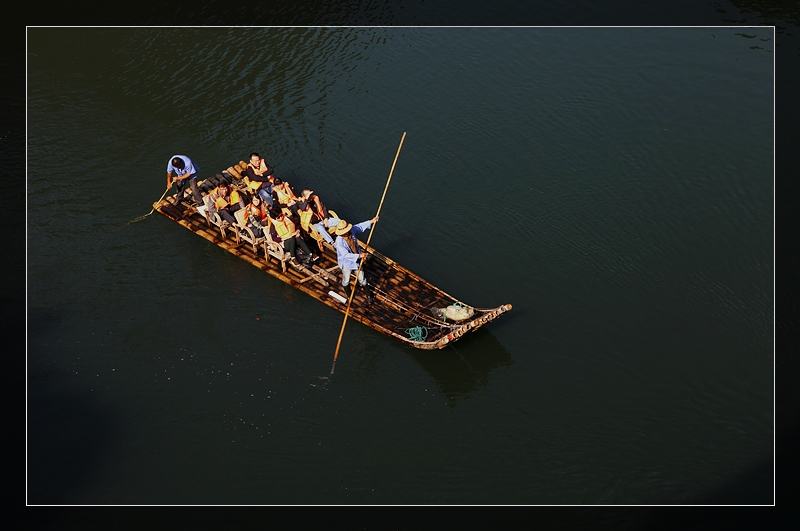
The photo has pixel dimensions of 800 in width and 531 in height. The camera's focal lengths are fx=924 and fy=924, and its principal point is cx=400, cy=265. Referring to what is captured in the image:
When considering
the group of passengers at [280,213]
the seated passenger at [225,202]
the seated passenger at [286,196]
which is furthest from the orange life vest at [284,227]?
the seated passenger at [225,202]

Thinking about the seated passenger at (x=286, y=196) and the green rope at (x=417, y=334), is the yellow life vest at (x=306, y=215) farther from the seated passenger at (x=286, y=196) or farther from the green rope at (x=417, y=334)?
the green rope at (x=417, y=334)

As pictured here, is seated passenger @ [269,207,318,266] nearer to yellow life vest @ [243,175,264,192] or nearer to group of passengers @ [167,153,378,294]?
group of passengers @ [167,153,378,294]

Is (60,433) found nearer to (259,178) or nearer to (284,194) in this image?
(284,194)

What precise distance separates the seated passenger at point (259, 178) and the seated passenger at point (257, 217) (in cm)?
84

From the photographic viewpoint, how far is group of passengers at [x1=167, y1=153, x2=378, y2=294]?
21.3m

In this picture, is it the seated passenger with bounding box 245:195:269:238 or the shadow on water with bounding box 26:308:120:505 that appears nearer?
the shadow on water with bounding box 26:308:120:505

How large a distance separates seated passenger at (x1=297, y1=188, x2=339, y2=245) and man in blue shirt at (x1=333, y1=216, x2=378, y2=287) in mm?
630

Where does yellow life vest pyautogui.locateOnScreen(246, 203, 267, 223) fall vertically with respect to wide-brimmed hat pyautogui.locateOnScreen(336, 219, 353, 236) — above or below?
above

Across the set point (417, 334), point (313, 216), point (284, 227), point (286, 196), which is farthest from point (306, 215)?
point (417, 334)

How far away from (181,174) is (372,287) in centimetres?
613

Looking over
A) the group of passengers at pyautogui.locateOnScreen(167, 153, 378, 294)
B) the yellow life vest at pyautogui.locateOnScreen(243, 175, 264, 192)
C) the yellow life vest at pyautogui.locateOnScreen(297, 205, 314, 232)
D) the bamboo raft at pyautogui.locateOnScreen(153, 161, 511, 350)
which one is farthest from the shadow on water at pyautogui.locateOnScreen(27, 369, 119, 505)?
the yellow life vest at pyautogui.locateOnScreen(243, 175, 264, 192)

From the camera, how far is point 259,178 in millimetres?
23156

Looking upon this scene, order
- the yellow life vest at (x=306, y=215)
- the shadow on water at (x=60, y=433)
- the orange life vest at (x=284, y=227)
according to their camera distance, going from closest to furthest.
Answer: the shadow on water at (x=60, y=433)
the orange life vest at (x=284, y=227)
the yellow life vest at (x=306, y=215)

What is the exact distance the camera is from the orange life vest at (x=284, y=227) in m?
21.7
